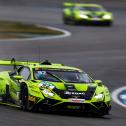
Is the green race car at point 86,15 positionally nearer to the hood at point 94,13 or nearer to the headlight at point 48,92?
the hood at point 94,13

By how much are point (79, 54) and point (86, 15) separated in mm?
12635

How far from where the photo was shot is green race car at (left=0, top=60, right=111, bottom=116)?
12.9 m

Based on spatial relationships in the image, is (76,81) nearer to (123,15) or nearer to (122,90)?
(122,90)

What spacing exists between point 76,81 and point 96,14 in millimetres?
24093

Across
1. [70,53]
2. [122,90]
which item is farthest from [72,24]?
[122,90]

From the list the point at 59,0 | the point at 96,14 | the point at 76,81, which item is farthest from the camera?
the point at 59,0

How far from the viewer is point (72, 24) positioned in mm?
38188

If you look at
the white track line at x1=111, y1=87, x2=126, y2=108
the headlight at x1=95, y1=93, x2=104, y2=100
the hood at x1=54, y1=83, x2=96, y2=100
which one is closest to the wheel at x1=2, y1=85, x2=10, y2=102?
the hood at x1=54, y1=83, x2=96, y2=100

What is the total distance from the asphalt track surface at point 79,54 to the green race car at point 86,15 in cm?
57

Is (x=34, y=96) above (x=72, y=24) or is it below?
below

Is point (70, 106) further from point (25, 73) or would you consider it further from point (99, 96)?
point (25, 73)

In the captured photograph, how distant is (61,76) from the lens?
13781 millimetres

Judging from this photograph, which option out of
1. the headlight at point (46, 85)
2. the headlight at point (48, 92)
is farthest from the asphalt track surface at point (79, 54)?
the headlight at point (46, 85)

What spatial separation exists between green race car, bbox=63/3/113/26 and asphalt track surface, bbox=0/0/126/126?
0.57m
